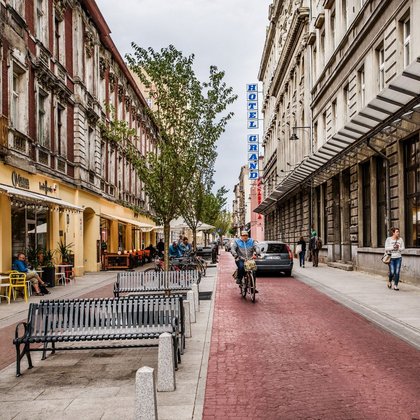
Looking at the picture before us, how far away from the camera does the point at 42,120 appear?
67.4 ft

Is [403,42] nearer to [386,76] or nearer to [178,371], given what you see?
[386,76]

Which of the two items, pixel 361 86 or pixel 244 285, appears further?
pixel 361 86

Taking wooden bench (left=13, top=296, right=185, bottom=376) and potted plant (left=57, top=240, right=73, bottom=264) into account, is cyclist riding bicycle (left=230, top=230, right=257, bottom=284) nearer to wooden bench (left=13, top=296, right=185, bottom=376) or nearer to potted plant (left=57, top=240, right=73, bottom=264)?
wooden bench (left=13, top=296, right=185, bottom=376)

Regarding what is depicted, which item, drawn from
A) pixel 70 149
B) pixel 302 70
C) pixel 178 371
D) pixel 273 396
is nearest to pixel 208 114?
pixel 178 371

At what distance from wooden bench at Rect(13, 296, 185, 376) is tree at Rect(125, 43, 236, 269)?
5016 mm

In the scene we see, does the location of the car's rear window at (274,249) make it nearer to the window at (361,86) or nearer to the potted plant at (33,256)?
the window at (361,86)

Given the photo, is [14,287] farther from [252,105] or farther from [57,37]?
[252,105]

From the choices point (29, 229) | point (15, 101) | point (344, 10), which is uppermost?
point (344, 10)

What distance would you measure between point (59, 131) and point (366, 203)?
12603 millimetres

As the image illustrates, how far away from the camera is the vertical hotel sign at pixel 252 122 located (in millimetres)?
56156

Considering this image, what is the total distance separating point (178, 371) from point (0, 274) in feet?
33.0

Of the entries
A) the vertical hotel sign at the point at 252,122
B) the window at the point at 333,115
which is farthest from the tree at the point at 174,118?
the vertical hotel sign at the point at 252,122

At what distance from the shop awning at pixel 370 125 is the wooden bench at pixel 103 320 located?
683 cm

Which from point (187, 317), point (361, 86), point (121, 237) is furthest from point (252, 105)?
point (187, 317)
